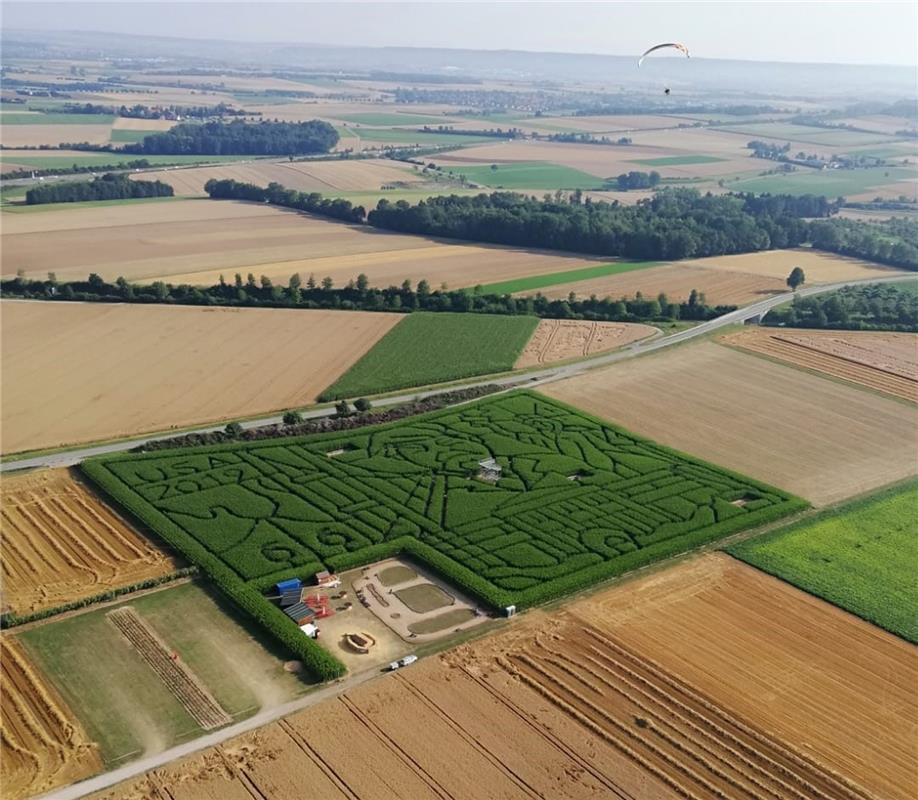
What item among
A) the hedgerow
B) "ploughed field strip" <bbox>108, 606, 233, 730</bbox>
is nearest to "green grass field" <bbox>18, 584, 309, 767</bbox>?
"ploughed field strip" <bbox>108, 606, 233, 730</bbox>

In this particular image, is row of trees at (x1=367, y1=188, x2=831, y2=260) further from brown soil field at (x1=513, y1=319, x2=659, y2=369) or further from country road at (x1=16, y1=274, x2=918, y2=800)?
brown soil field at (x1=513, y1=319, x2=659, y2=369)

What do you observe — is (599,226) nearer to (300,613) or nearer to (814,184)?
(814,184)

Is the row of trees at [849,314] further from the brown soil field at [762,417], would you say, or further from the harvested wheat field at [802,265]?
the brown soil field at [762,417]

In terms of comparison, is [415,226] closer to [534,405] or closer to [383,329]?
[383,329]

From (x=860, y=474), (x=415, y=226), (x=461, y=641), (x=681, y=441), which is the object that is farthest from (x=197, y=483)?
(x=415, y=226)

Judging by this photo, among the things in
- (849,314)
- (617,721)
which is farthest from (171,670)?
(849,314)

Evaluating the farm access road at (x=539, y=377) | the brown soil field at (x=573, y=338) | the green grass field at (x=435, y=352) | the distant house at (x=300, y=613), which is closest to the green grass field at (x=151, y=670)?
the distant house at (x=300, y=613)

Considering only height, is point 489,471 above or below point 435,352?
below
